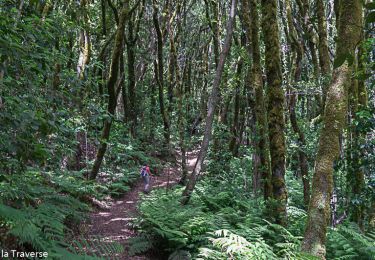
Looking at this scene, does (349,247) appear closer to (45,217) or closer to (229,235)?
(229,235)

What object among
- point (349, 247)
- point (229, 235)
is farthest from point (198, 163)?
point (349, 247)

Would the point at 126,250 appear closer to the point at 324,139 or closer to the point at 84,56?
the point at 324,139

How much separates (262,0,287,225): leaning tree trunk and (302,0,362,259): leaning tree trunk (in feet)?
6.84

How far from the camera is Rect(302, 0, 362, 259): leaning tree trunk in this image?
13.5 feet

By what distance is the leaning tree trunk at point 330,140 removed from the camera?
411cm

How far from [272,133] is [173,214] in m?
3.09

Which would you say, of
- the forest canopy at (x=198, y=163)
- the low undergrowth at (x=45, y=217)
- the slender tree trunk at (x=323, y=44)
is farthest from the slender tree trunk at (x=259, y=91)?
the low undergrowth at (x=45, y=217)

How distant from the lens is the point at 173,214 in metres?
8.16

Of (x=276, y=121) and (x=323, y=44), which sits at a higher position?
(x=323, y=44)

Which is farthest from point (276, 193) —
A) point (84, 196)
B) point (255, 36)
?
point (84, 196)

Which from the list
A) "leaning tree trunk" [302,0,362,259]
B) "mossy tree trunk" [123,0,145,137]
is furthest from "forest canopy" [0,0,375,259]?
"mossy tree trunk" [123,0,145,137]

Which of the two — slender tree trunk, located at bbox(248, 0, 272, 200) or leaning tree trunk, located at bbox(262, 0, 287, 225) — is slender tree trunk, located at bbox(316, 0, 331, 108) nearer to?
slender tree trunk, located at bbox(248, 0, 272, 200)

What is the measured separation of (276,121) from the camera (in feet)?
21.7

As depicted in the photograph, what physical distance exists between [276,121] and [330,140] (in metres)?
2.31
